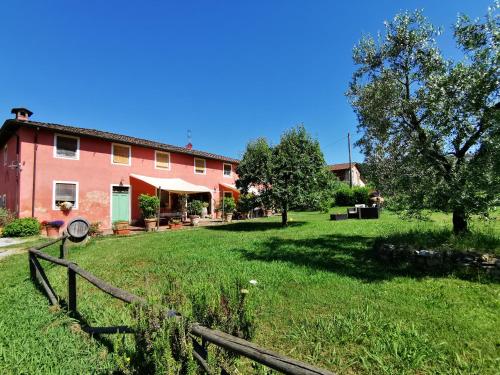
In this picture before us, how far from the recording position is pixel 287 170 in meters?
17.0

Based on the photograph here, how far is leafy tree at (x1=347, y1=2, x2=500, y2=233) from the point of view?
661 centimetres

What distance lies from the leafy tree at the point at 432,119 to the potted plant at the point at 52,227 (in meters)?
16.3

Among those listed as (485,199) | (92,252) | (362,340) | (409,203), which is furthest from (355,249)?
(92,252)

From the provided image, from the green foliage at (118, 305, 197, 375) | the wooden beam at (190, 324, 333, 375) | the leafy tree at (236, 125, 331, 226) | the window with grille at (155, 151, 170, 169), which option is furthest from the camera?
the window with grille at (155, 151, 170, 169)

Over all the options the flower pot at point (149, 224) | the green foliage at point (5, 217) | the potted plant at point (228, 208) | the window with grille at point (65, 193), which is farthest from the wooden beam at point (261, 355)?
the potted plant at point (228, 208)

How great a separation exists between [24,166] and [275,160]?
47.7 feet

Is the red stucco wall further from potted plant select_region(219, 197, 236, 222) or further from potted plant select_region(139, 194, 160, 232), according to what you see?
potted plant select_region(219, 197, 236, 222)

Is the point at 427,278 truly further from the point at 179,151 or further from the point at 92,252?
the point at 179,151

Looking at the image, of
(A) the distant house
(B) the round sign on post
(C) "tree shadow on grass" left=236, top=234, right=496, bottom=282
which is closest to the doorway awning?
(C) "tree shadow on grass" left=236, top=234, right=496, bottom=282

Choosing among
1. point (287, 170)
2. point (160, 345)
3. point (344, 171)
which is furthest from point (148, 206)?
point (344, 171)

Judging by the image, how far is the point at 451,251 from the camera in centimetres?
688

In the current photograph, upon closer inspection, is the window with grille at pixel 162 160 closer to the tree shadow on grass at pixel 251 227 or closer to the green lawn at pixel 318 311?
the tree shadow on grass at pixel 251 227

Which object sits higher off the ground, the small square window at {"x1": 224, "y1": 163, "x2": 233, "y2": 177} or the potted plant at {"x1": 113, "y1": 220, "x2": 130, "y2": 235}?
the small square window at {"x1": 224, "y1": 163, "x2": 233, "y2": 177}

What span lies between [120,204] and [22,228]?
19.1 ft
